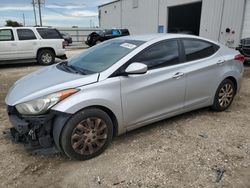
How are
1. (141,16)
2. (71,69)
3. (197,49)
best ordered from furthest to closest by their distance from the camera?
(141,16) → (197,49) → (71,69)

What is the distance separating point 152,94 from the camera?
362 cm

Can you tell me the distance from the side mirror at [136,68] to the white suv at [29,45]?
8.69m

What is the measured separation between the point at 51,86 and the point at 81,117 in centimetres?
54

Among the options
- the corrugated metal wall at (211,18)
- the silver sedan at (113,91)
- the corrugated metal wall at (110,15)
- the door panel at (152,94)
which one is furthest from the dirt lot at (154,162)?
the corrugated metal wall at (110,15)

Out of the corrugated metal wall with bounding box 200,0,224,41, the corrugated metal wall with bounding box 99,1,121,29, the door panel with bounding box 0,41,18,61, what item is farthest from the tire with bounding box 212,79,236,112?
the corrugated metal wall with bounding box 99,1,121,29

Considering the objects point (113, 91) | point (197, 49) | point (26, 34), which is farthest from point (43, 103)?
point (26, 34)

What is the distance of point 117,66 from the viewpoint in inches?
132

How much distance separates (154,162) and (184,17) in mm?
24115

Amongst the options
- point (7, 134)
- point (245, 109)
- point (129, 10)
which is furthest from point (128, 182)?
point (129, 10)

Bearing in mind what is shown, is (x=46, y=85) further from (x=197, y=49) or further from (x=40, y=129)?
(x=197, y=49)

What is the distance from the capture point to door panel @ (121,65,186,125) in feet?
11.2

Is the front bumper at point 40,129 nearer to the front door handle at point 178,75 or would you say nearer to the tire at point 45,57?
the front door handle at point 178,75

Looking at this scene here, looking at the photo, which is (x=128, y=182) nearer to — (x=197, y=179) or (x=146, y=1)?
(x=197, y=179)

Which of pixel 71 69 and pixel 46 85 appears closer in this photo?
pixel 46 85
